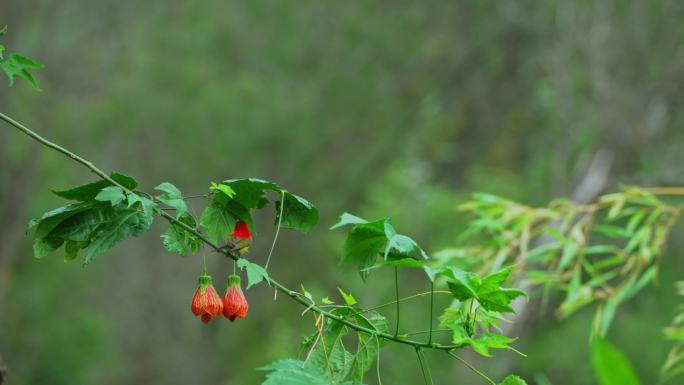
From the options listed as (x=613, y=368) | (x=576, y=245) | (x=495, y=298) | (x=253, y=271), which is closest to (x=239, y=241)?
(x=253, y=271)

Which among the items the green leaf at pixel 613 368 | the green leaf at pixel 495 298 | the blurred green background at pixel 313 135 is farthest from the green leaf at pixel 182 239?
the blurred green background at pixel 313 135

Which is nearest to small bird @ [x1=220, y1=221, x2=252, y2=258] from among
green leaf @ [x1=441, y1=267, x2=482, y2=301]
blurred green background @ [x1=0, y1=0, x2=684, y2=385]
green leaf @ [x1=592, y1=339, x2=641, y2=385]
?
green leaf @ [x1=441, y1=267, x2=482, y2=301]

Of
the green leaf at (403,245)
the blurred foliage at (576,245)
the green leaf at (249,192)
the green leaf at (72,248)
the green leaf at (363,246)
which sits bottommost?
the green leaf at (403,245)

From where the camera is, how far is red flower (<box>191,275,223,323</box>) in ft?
4.09

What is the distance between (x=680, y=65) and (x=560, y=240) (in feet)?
20.1

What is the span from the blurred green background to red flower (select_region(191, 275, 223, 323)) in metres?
7.01

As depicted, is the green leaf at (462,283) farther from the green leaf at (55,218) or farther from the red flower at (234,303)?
the green leaf at (55,218)

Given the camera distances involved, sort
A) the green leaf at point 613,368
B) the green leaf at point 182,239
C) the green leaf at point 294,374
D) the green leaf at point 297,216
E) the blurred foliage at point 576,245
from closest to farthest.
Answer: the green leaf at point 613,368 < the green leaf at point 294,374 < the green leaf at point 182,239 < the green leaf at point 297,216 < the blurred foliage at point 576,245

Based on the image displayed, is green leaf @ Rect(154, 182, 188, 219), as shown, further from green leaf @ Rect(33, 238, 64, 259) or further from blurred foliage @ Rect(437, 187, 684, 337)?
blurred foliage @ Rect(437, 187, 684, 337)

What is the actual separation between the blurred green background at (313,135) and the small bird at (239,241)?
6.97 metres

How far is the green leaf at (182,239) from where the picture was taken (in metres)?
1.20

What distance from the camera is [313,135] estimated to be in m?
11.6

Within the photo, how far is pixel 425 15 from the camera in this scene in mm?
11641

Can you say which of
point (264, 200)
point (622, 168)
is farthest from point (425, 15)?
point (264, 200)
